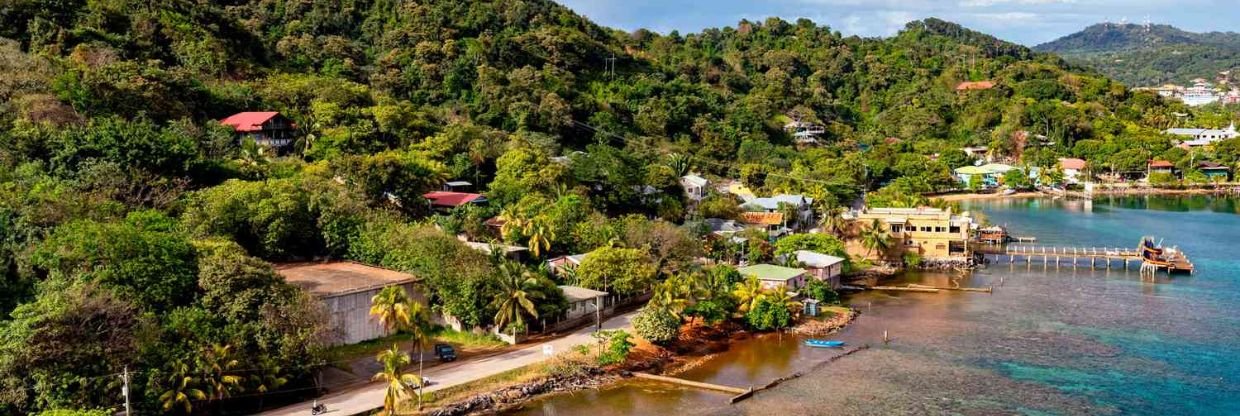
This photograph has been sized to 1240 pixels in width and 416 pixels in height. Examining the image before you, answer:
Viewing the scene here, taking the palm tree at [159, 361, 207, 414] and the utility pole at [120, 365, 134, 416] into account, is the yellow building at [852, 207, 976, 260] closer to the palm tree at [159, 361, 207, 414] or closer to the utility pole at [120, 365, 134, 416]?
the palm tree at [159, 361, 207, 414]

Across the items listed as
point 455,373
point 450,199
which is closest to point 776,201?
point 450,199

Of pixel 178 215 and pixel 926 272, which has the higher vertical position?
pixel 178 215

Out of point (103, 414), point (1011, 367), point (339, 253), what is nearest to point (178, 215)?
point (339, 253)

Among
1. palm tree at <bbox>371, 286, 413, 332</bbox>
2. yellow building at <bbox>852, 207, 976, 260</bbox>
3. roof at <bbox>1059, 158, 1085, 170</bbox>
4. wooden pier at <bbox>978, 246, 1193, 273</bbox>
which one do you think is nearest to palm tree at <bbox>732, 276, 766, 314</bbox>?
palm tree at <bbox>371, 286, 413, 332</bbox>

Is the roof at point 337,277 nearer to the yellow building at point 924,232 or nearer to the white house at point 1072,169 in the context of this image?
the yellow building at point 924,232

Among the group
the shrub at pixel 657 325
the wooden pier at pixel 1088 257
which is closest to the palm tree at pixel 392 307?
the shrub at pixel 657 325

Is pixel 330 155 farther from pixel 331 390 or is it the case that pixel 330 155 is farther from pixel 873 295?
pixel 873 295
